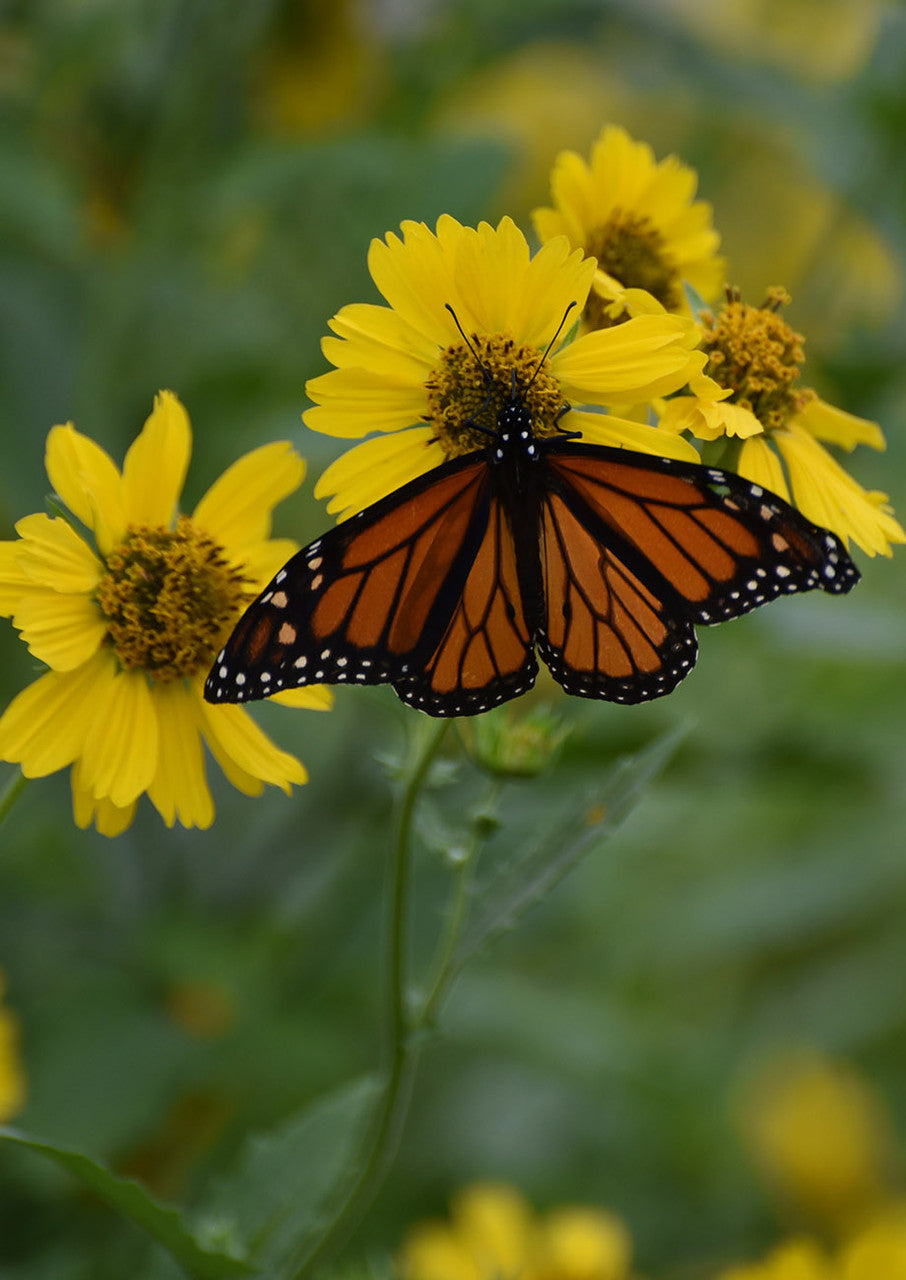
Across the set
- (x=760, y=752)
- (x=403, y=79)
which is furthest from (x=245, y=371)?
(x=760, y=752)

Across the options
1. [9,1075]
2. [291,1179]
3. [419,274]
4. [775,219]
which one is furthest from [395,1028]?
[775,219]

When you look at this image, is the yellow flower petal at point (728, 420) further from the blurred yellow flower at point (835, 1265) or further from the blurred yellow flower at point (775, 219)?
the blurred yellow flower at point (775, 219)

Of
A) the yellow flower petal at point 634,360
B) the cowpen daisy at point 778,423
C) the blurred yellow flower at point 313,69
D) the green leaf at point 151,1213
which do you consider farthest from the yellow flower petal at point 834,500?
the blurred yellow flower at point 313,69

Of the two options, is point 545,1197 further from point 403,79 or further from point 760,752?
point 403,79

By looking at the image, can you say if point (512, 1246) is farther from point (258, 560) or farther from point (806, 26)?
point (806, 26)

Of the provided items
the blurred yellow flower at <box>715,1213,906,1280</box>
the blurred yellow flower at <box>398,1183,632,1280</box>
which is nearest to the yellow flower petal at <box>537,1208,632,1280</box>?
the blurred yellow flower at <box>398,1183,632,1280</box>

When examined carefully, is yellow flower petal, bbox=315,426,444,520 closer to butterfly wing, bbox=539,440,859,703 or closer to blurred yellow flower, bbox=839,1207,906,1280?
butterfly wing, bbox=539,440,859,703
